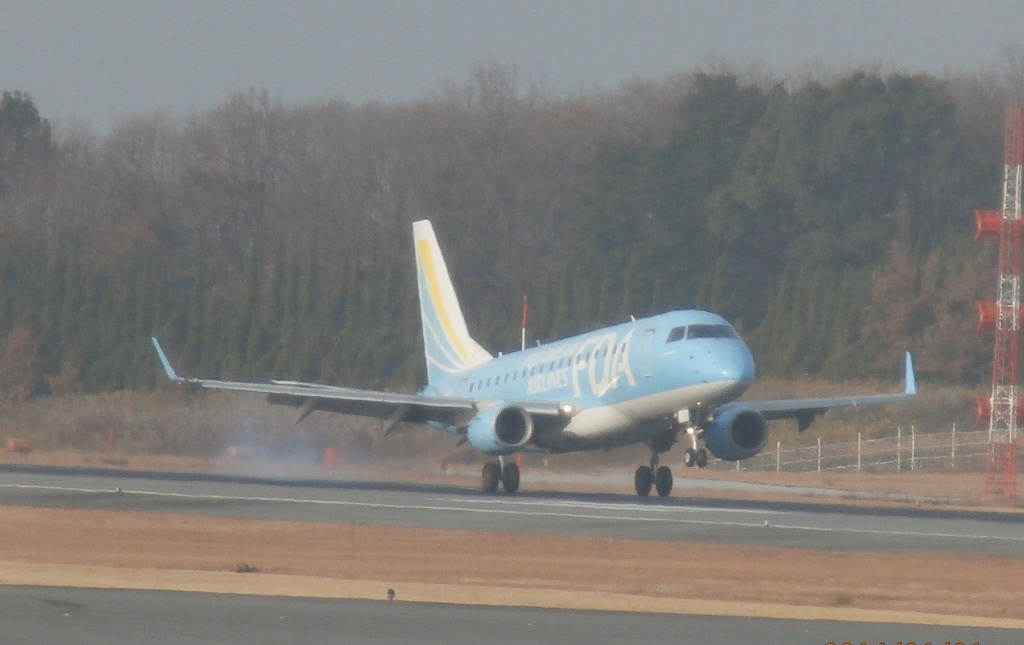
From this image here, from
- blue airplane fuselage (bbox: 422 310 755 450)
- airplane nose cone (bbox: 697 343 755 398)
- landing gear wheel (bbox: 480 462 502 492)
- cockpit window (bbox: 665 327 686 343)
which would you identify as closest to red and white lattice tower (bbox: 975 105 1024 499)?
blue airplane fuselage (bbox: 422 310 755 450)

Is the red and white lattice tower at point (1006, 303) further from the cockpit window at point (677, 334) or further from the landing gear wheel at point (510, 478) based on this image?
the landing gear wheel at point (510, 478)

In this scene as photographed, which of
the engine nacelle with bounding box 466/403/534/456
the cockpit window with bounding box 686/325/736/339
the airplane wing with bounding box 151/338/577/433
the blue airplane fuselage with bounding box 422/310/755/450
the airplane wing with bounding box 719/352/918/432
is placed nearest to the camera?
the blue airplane fuselage with bounding box 422/310/755/450

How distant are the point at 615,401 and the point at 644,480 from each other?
2.03 meters

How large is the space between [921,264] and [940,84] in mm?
14334

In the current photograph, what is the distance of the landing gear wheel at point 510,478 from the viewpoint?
3569 cm

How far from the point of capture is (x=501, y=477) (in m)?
35.8

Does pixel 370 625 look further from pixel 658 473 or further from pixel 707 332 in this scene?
pixel 658 473

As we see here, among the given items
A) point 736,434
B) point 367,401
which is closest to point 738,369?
point 736,434

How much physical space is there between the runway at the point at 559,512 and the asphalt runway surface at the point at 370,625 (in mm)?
8623

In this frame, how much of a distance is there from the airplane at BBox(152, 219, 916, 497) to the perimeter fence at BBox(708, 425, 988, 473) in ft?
47.2

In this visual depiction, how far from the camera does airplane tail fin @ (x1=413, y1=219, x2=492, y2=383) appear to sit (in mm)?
44438

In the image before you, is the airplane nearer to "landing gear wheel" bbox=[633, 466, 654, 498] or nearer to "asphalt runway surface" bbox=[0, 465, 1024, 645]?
"landing gear wheel" bbox=[633, 466, 654, 498]

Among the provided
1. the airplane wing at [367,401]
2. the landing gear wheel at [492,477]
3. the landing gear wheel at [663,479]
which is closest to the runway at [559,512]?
the landing gear wheel at [492,477]

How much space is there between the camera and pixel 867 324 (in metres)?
75.2
